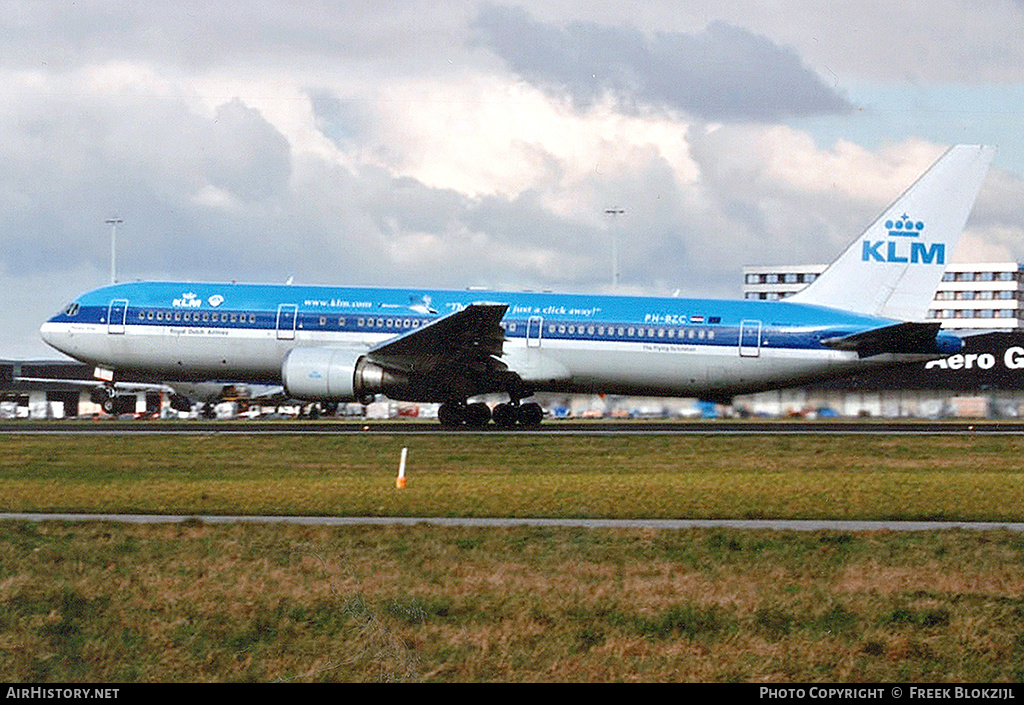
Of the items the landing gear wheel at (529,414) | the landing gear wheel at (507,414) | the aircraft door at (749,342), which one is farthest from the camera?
the landing gear wheel at (529,414)

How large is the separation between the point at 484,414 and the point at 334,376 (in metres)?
5.96

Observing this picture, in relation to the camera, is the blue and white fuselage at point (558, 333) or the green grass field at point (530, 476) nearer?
the green grass field at point (530, 476)

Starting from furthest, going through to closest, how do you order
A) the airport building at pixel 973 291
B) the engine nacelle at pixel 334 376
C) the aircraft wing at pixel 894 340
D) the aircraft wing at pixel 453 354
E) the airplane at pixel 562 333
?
1. the airport building at pixel 973 291
2. the airplane at pixel 562 333
3. the aircraft wing at pixel 894 340
4. the engine nacelle at pixel 334 376
5. the aircraft wing at pixel 453 354

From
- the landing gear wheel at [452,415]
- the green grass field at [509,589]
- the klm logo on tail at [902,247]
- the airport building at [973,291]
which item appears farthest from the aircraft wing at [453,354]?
the airport building at [973,291]

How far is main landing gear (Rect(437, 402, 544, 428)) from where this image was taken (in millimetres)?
44969

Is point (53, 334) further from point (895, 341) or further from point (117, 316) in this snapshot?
point (895, 341)

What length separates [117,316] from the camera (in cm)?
4569

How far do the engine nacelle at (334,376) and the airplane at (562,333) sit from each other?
2.0 inches

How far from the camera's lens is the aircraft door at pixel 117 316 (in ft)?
149

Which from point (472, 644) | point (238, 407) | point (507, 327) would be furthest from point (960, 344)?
point (238, 407)

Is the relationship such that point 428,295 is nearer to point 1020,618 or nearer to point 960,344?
point 960,344

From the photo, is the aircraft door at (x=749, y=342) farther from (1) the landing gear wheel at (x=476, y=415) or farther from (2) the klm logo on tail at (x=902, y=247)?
(1) the landing gear wheel at (x=476, y=415)

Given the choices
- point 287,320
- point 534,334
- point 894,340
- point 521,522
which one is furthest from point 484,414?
point 521,522
